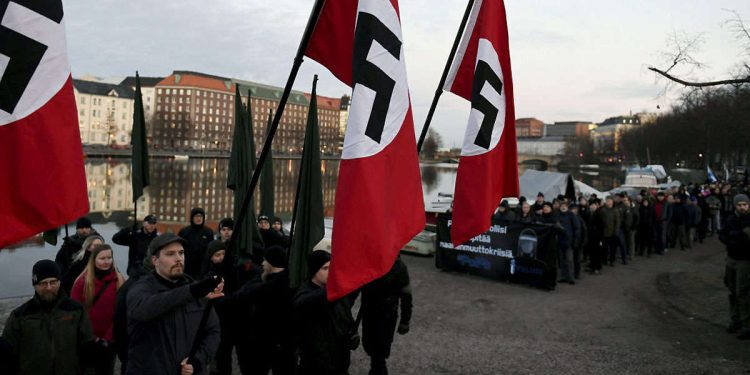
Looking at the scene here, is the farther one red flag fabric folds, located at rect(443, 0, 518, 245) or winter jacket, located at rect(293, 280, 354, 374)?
red flag fabric folds, located at rect(443, 0, 518, 245)

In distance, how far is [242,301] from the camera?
203 inches

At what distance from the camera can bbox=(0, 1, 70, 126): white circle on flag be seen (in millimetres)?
3125

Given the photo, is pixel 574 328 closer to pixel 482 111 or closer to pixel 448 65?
pixel 482 111

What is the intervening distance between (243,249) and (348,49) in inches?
191

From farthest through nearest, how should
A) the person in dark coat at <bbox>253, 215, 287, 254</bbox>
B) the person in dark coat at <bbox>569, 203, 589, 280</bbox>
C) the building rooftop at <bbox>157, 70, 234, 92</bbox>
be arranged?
the building rooftop at <bbox>157, 70, 234, 92</bbox>
the person in dark coat at <bbox>569, 203, 589, 280</bbox>
the person in dark coat at <bbox>253, 215, 287, 254</bbox>

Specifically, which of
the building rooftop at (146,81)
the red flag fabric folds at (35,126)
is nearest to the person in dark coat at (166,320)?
the red flag fabric folds at (35,126)

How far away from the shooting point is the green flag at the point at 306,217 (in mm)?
5902

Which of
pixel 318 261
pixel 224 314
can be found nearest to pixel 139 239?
pixel 224 314

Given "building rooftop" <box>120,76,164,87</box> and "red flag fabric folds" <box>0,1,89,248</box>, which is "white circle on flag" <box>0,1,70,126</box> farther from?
"building rooftop" <box>120,76,164,87</box>

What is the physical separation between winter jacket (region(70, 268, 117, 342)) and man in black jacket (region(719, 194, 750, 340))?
8.41 metres

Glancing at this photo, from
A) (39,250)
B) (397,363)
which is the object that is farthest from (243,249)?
(39,250)

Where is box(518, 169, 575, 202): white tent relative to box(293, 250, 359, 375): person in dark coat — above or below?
above

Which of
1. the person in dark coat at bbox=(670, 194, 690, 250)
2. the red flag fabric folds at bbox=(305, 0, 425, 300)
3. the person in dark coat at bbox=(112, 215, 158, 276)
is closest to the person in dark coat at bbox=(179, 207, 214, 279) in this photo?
the person in dark coat at bbox=(112, 215, 158, 276)

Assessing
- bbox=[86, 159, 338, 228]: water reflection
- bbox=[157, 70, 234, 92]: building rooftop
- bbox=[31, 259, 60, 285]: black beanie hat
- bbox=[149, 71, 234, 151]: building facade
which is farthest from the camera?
bbox=[157, 70, 234, 92]: building rooftop
